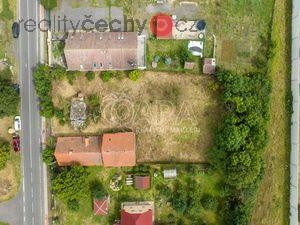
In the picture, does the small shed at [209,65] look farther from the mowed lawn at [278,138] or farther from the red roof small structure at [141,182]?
the red roof small structure at [141,182]

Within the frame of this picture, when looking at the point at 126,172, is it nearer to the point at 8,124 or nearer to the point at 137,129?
the point at 137,129

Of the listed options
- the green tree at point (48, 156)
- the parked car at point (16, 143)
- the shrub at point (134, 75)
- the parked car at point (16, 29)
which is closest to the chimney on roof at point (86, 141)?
the green tree at point (48, 156)

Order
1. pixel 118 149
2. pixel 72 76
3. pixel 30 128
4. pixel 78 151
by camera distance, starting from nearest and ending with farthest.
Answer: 1. pixel 118 149
2. pixel 78 151
3. pixel 72 76
4. pixel 30 128

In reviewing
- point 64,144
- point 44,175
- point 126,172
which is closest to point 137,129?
point 126,172

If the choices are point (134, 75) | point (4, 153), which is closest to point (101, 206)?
point (4, 153)

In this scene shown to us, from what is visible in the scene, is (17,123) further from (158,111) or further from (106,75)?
(158,111)
